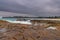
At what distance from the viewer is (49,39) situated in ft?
52.9

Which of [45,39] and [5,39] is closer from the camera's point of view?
[5,39]

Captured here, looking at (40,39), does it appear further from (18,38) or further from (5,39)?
(5,39)

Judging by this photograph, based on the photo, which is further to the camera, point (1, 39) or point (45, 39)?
point (45, 39)

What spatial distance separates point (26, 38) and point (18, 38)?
35.5 inches

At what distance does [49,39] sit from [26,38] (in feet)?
8.24

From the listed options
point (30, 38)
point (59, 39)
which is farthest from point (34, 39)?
point (59, 39)

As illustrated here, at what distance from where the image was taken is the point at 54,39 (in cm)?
1627

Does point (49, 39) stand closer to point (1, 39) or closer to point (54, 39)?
point (54, 39)

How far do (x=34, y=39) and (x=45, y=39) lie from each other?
1.23 metres

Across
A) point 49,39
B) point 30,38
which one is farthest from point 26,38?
point 49,39

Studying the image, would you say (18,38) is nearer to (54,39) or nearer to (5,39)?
(5,39)

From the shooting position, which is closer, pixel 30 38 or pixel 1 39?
pixel 1 39

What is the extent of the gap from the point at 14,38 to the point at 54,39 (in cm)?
437

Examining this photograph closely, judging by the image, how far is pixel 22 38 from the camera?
615 inches
